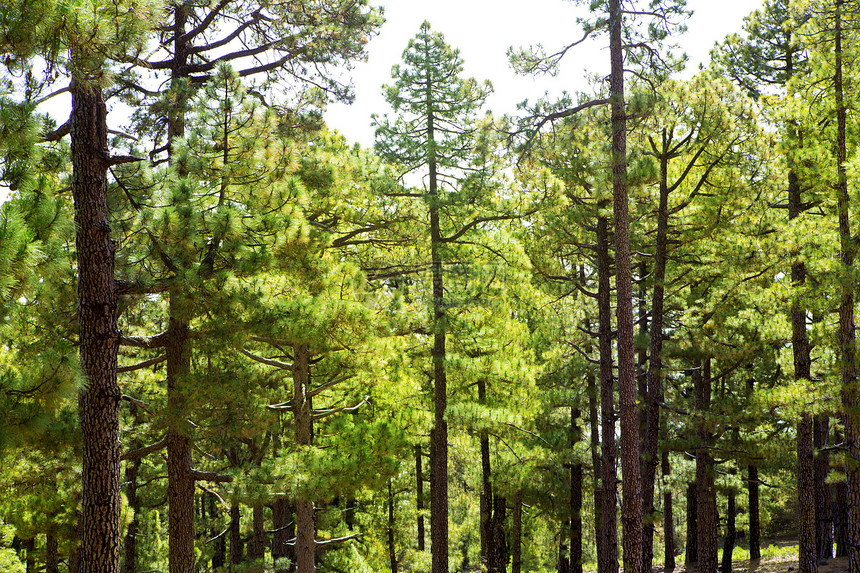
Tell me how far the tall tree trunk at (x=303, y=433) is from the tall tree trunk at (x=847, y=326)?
9.26m

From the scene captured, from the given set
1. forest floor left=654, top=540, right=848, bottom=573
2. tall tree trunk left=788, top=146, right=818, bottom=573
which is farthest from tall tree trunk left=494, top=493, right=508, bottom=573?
tall tree trunk left=788, top=146, right=818, bottom=573

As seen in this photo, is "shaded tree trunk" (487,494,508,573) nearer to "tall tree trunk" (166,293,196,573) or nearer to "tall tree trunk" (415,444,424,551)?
"tall tree trunk" (415,444,424,551)

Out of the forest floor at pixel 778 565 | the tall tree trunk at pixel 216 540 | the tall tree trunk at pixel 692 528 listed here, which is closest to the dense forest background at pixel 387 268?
the forest floor at pixel 778 565

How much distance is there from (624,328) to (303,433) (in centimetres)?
619

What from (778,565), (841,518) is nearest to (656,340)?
(778,565)

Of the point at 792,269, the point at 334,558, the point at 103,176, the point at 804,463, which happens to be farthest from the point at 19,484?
the point at 792,269

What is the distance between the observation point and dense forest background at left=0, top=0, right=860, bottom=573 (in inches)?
274

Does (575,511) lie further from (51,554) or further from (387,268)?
(51,554)

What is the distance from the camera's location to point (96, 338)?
22.8ft

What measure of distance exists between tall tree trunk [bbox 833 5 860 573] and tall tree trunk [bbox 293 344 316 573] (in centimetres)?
926

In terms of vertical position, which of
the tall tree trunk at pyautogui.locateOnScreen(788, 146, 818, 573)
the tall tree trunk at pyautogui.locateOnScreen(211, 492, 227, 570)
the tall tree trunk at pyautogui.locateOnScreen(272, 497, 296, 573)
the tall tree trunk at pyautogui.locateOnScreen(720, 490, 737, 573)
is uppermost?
the tall tree trunk at pyautogui.locateOnScreen(788, 146, 818, 573)

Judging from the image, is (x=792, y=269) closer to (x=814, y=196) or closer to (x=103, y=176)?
(x=814, y=196)

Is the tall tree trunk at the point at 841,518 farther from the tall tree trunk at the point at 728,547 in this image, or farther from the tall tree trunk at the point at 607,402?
the tall tree trunk at the point at 607,402

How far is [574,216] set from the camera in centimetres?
1344
